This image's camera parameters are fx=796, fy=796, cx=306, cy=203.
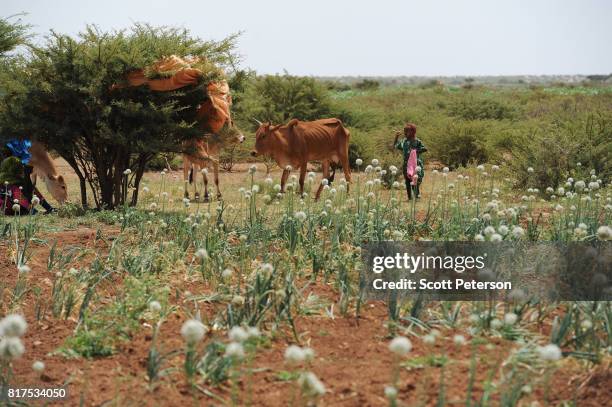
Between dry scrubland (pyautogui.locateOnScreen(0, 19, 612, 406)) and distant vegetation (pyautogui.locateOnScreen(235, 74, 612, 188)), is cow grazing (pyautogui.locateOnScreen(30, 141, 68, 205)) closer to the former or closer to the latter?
dry scrubland (pyautogui.locateOnScreen(0, 19, 612, 406))

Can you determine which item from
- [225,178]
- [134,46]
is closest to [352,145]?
[225,178]

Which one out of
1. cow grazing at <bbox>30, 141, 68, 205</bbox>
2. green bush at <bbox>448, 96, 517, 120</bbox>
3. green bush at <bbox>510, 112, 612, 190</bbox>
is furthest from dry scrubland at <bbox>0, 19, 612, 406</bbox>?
green bush at <bbox>448, 96, 517, 120</bbox>

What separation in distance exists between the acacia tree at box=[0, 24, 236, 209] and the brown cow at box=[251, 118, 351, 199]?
234cm

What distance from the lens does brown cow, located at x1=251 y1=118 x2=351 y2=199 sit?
41.5 feet

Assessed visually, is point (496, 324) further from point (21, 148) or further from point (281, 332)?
point (21, 148)

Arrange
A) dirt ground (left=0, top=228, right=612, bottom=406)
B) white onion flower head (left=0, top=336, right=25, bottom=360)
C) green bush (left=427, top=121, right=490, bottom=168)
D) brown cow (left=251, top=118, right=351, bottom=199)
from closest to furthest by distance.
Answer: white onion flower head (left=0, top=336, right=25, bottom=360) → dirt ground (left=0, top=228, right=612, bottom=406) → brown cow (left=251, top=118, right=351, bottom=199) → green bush (left=427, top=121, right=490, bottom=168)

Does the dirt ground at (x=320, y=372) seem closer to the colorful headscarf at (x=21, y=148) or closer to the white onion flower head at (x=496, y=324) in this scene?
the white onion flower head at (x=496, y=324)

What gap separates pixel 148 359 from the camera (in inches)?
151

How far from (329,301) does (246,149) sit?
49.5 feet

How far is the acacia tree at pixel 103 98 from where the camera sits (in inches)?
389

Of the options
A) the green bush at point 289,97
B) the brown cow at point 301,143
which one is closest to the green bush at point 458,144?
the green bush at point 289,97

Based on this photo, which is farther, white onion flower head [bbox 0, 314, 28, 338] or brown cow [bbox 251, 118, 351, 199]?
brown cow [bbox 251, 118, 351, 199]

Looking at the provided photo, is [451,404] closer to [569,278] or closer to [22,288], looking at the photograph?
[569,278]

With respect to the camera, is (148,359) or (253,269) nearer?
(148,359)
